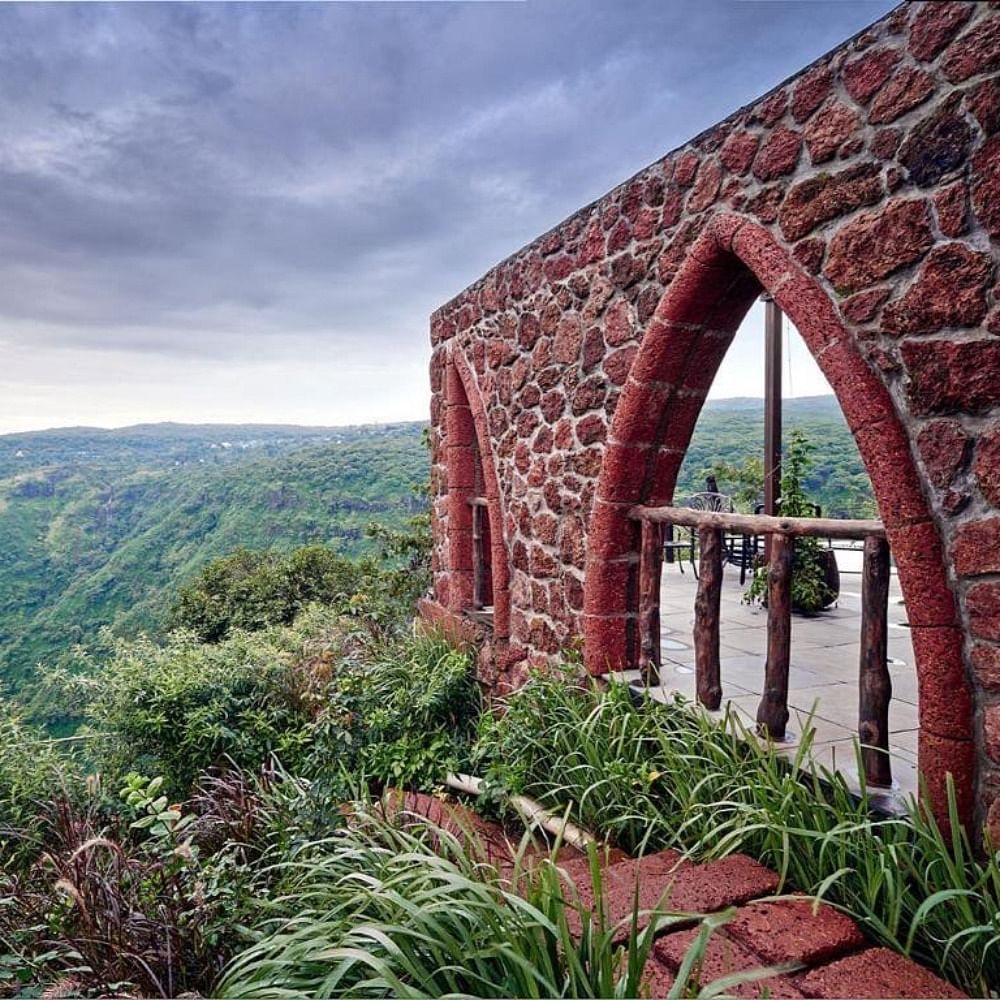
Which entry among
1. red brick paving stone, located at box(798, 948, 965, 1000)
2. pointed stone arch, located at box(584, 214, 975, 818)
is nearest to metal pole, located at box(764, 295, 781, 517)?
pointed stone arch, located at box(584, 214, 975, 818)

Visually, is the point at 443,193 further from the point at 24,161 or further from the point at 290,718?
the point at 290,718

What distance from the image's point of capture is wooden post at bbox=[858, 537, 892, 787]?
2326mm

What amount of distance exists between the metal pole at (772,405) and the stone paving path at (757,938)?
3.46m

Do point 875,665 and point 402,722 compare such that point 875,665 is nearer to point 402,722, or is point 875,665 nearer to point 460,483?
point 402,722

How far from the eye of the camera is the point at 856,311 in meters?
2.22

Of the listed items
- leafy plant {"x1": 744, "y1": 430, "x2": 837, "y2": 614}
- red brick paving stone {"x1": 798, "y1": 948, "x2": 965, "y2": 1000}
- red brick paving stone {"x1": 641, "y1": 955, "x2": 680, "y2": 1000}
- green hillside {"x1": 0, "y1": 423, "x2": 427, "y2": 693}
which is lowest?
green hillside {"x1": 0, "y1": 423, "x2": 427, "y2": 693}

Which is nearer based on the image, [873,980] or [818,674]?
[873,980]

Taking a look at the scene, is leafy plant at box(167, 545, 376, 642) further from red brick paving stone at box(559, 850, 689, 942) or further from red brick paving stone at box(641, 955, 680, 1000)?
red brick paving stone at box(641, 955, 680, 1000)

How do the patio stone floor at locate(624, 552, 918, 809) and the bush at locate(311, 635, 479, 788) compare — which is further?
the bush at locate(311, 635, 479, 788)

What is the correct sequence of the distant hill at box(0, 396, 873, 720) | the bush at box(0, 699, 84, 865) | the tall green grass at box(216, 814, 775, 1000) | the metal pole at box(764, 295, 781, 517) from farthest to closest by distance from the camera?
the distant hill at box(0, 396, 873, 720), the metal pole at box(764, 295, 781, 517), the bush at box(0, 699, 84, 865), the tall green grass at box(216, 814, 775, 1000)

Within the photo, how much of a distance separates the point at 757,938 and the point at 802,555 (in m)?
3.72

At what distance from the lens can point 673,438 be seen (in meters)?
3.53

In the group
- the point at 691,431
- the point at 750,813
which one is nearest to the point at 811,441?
the point at 691,431

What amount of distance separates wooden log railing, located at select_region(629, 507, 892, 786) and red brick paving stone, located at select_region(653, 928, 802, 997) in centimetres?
86
